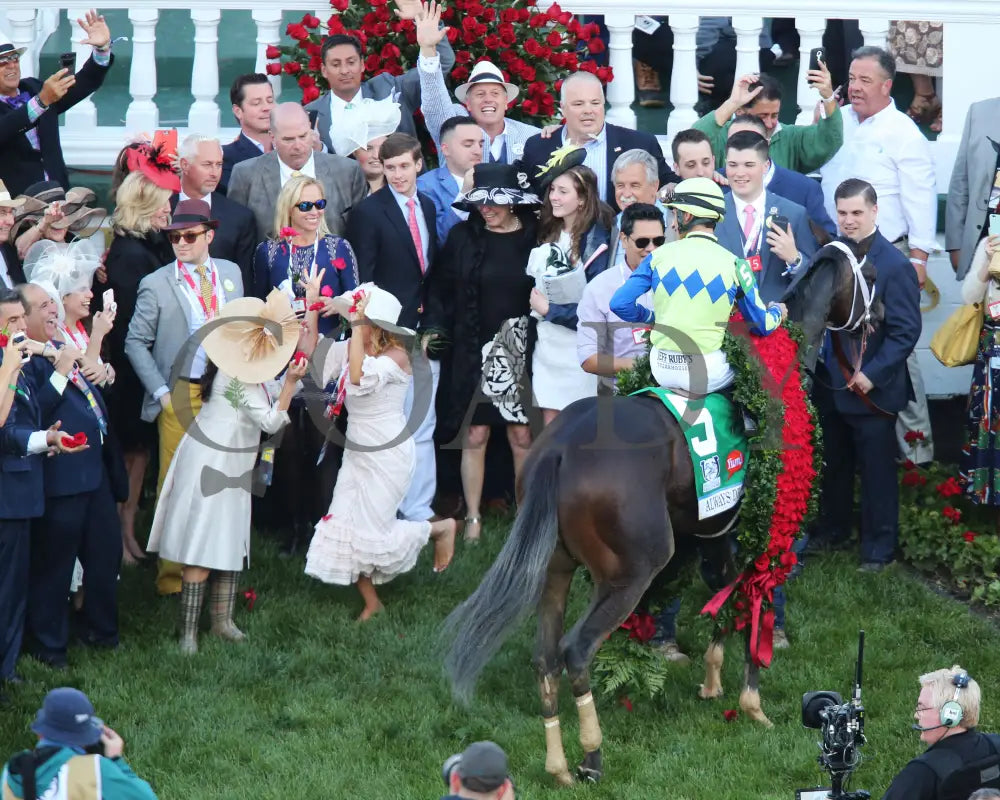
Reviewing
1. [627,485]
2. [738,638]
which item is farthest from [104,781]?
[738,638]

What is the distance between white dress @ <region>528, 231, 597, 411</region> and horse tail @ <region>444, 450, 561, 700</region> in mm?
2182

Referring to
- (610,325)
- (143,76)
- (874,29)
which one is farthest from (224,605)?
(874,29)

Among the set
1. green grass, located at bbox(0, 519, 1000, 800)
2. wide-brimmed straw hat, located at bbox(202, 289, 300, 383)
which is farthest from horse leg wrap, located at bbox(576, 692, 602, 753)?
wide-brimmed straw hat, located at bbox(202, 289, 300, 383)

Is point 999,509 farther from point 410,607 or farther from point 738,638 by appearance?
point 410,607

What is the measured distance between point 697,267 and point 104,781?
3.52m

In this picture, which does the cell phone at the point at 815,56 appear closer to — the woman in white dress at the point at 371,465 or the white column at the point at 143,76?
the woman in white dress at the point at 371,465

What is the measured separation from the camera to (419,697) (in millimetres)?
8258

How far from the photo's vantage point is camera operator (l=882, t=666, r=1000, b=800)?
19.9ft

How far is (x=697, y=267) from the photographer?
7.67 meters

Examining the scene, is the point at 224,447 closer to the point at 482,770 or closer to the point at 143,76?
the point at 143,76

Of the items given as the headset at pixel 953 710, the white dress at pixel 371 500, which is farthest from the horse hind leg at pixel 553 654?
the headset at pixel 953 710

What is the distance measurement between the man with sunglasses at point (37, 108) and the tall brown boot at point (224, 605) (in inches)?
103

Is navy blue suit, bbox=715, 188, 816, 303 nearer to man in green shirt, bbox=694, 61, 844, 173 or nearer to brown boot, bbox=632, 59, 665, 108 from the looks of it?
man in green shirt, bbox=694, 61, 844, 173

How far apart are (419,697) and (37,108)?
12.8 ft
